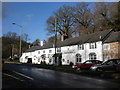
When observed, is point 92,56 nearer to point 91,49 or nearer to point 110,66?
point 91,49

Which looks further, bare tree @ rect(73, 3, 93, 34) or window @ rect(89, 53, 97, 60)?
bare tree @ rect(73, 3, 93, 34)

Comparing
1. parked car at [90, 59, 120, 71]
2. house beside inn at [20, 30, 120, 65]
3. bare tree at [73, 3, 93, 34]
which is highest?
bare tree at [73, 3, 93, 34]

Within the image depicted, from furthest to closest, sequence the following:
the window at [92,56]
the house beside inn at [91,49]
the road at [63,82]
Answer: the window at [92,56] → the house beside inn at [91,49] → the road at [63,82]

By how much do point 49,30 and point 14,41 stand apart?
26.8 metres

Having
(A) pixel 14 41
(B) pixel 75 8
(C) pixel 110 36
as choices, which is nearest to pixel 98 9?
(B) pixel 75 8

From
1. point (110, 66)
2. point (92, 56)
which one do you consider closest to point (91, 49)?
point (92, 56)

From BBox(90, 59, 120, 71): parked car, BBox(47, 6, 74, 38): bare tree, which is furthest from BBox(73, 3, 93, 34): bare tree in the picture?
BBox(90, 59, 120, 71): parked car

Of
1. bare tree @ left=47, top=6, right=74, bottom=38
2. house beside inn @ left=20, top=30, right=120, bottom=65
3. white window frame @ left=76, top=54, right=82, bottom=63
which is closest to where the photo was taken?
house beside inn @ left=20, top=30, right=120, bottom=65

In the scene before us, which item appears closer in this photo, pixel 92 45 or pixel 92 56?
pixel 92 56

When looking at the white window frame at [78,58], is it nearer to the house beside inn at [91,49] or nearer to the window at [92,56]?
the house beside inn at [91,49]

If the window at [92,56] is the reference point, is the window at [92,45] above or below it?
above

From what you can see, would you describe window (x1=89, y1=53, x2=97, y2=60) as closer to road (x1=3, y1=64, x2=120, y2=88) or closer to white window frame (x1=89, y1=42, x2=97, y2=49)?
white window frame (x1=89, y1=42, x2=97, y2=49)

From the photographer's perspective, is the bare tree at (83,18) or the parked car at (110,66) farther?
the bare tree at (83,18)

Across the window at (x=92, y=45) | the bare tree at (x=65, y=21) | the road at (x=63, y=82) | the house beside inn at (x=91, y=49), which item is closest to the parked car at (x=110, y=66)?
the road at (x=63, y=82)
